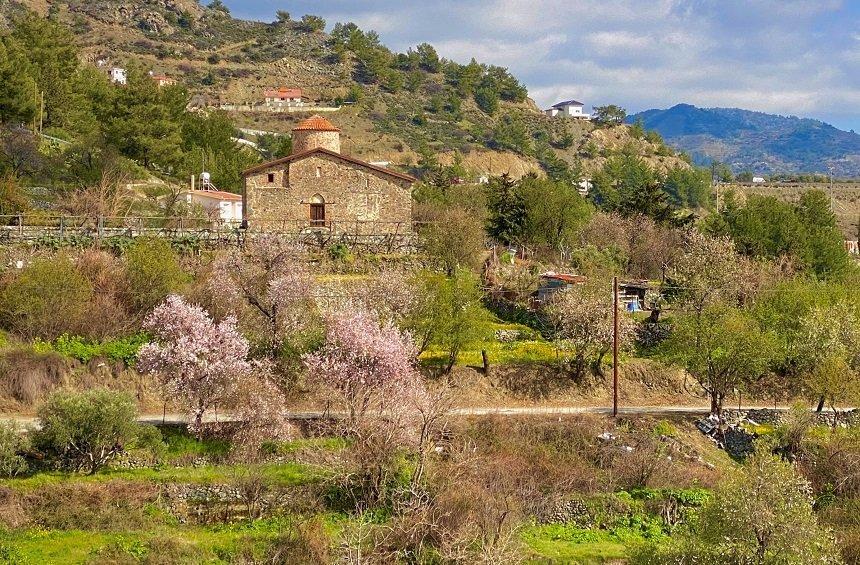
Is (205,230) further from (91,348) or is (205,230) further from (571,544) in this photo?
(571,544)

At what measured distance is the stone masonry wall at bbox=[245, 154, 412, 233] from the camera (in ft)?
148

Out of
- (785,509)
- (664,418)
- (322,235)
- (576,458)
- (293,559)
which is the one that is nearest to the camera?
(785,509)

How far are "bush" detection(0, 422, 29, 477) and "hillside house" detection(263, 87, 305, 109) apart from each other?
92.3 metres

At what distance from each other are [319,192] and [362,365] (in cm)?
1853

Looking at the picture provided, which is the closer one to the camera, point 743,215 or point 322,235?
point 322,235

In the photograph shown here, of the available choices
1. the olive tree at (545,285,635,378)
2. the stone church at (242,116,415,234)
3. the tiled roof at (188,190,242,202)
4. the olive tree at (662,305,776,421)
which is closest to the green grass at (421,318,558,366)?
the olive tree at (545,285,635,378)

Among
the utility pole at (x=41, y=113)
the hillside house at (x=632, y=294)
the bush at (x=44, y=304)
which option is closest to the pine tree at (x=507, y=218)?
the hillside house at (x=632, y=294)

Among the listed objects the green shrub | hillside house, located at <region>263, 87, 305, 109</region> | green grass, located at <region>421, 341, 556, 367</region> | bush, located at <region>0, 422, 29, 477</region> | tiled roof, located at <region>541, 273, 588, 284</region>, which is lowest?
the green shrub

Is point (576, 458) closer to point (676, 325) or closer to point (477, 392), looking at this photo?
point (477, 392)

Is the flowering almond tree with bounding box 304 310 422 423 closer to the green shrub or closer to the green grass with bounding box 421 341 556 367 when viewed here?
the green grass with bounding box 421 341 556 367

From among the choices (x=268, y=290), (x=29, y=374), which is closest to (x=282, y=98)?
(x=268, y=290)

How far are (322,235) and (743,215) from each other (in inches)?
947

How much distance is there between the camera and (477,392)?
33.6 metres

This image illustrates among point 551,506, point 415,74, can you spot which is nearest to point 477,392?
point 551,506
